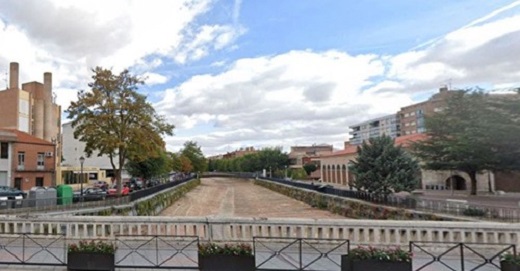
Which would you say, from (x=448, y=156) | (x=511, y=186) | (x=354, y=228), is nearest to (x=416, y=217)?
(x=354, y=228)

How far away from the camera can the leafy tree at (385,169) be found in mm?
24594

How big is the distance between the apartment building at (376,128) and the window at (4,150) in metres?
94.0

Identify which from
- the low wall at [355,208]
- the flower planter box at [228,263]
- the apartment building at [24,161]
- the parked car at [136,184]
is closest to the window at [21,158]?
the apartment building at [24,161]

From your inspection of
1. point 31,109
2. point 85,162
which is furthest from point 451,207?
point 85,162

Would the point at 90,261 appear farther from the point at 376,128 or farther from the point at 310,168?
the point at 376,128

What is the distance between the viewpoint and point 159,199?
3509 cm

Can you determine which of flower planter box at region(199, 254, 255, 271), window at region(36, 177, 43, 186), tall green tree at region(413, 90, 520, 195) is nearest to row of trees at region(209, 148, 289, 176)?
window at region(36, 177, 43, 186)

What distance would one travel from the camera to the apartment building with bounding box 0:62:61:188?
203ft

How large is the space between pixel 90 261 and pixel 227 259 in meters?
2.85

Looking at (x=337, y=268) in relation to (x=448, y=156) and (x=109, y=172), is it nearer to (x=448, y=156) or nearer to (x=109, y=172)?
(x=448, y=156)

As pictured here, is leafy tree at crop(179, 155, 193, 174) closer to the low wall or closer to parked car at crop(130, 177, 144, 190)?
parked car at crop(130, 177, 144, 190)

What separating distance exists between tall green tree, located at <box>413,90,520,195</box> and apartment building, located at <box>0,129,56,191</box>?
1676 inches

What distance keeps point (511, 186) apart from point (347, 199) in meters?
24.3

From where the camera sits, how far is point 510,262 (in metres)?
6.91
